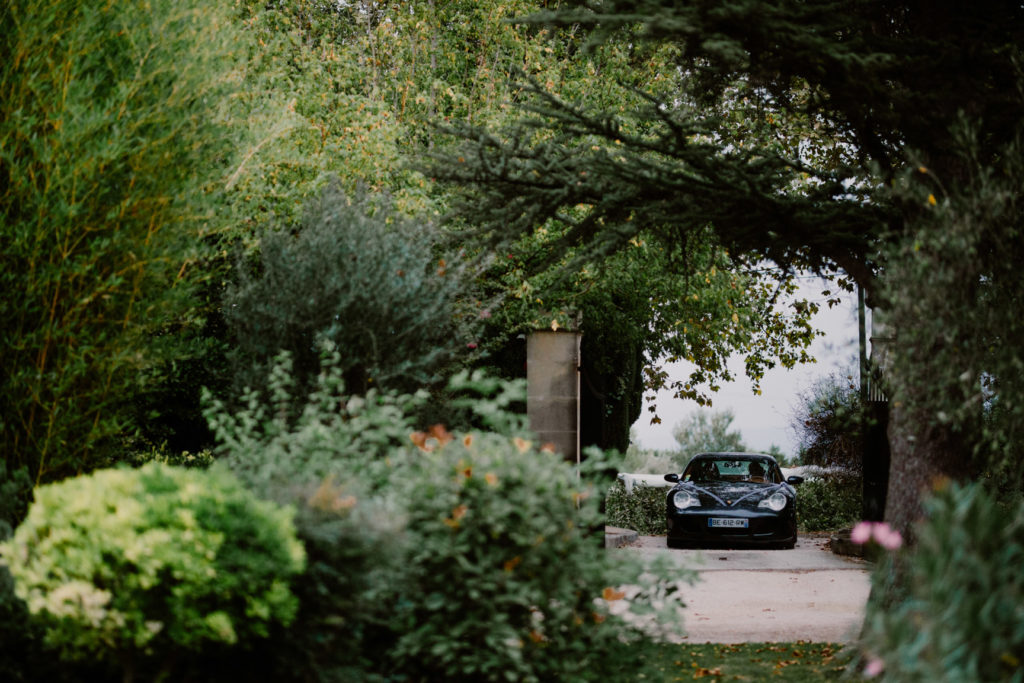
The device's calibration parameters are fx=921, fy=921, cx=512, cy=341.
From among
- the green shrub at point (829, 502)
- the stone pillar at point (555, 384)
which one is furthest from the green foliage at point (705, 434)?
the stone pillar at point (555, 384)

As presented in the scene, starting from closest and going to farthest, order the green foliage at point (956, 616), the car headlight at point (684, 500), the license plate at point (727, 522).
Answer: the green foliage at point (956, 616)
the license plate at point (727, 522)
the car headlight at point (684, 500)

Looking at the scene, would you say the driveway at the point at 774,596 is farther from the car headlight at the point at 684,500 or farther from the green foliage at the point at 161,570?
the green foliage at the point at 161,570

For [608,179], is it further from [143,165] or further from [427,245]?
[143,165]

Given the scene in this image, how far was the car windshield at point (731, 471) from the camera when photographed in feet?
52.1

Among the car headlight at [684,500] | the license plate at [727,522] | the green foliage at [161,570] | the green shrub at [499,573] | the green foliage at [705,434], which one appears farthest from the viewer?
the green foliage at [705,434]

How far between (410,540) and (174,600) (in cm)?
120

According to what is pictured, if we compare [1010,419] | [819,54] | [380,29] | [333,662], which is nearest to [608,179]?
[819,54]

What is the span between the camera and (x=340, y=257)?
8438 millimetres

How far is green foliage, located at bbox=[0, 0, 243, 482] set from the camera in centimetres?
766

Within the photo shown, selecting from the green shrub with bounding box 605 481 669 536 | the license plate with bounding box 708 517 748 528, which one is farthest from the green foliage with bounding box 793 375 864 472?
the license plate with bounding box 708 517 748 528

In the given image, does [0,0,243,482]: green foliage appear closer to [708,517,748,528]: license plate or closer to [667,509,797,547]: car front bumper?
[667,509,797,547]: car front bumper

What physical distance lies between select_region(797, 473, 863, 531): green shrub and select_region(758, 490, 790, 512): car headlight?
6.06 meters

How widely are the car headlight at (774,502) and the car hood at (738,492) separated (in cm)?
5

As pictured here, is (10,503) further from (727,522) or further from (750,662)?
(727,522)
